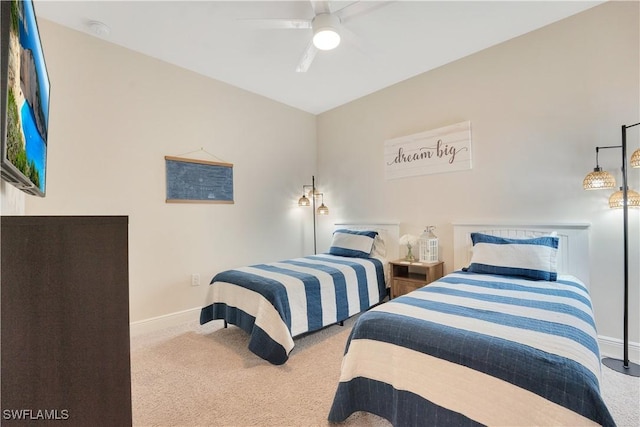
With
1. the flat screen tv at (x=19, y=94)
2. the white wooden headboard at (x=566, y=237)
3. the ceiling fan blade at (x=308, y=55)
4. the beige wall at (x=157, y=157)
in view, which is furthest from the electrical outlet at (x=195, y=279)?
the white wooden headboard at (x=566, y=237)

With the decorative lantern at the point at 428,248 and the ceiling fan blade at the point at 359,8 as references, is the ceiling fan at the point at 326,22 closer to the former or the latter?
the ceiling fan blade at the point at 359,8

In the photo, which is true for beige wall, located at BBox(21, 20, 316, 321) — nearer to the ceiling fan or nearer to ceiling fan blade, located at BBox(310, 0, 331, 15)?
the ceiling fan

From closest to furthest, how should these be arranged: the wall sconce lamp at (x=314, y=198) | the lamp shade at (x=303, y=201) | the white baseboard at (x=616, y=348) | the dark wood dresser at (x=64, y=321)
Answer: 1. the dark wood dresser at (x=64, y=321)
2. the white baseboard at (x=616, y=348)
3. the lamp shade at (x=303, y=201)
4. the wall sconce lamp at (x=314, y=198)

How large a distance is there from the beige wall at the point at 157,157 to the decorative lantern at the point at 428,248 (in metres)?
1.93

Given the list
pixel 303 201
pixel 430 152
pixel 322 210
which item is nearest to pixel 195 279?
pixel 303 201

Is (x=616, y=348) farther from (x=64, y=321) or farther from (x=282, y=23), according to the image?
(x=282, y=23)

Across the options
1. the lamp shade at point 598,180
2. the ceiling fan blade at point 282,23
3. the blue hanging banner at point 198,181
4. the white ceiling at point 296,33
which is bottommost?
the lamp shade at point 598,180

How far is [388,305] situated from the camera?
68.1 inches

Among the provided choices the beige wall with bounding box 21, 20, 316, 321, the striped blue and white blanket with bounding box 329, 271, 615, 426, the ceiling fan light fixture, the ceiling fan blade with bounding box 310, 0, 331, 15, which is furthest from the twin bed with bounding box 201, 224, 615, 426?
the beige wall with bounding box 21, 20, 316, 321

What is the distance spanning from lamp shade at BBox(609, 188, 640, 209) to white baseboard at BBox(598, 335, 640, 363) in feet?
3.47

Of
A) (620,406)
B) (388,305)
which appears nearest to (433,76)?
(388,305)

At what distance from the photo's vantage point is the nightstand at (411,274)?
3.07 m

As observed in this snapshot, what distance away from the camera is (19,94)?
0.91 meters

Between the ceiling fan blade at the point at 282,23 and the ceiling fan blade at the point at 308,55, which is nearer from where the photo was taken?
the ceiling fan blade at the point at 282,23
